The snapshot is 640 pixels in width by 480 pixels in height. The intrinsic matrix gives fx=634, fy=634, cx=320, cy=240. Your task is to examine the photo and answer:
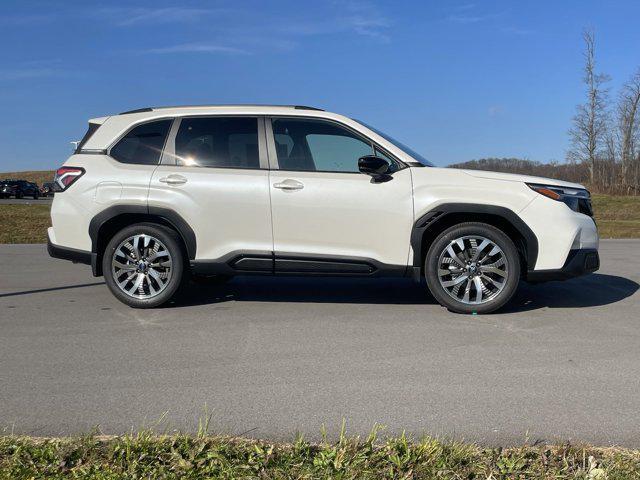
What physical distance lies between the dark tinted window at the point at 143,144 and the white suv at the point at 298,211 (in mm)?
12

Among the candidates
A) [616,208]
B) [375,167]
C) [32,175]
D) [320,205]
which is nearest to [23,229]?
[320,205]

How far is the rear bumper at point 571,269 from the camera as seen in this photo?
594cm

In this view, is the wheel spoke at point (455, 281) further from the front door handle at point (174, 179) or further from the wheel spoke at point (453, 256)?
the front door handle at point (174, 179)

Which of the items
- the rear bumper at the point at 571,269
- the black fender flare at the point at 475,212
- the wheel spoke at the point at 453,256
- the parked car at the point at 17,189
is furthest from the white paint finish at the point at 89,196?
the parked car at the point at 17,189

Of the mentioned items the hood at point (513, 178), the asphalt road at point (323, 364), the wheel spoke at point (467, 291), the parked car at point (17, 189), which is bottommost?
the asphalt road at point (323, 364)

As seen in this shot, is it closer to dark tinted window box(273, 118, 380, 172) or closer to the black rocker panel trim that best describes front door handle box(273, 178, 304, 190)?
dark tinted window box(273, 118, 380, 172)

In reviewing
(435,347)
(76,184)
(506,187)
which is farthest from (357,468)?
(76,184)

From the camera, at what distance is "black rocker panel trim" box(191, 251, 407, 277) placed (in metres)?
6.06

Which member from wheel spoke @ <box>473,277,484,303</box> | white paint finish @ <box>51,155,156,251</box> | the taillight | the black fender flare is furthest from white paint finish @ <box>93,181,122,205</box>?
wheel spoke @ <box>473,277,484,303</box>

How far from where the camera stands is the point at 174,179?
6.21m

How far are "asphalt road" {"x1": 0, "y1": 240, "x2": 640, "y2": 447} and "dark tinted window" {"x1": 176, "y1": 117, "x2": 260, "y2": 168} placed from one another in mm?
1476

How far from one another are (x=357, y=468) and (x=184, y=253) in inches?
153

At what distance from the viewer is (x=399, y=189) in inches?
237

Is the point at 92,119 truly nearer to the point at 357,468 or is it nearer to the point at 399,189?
the point at 399,189
